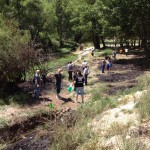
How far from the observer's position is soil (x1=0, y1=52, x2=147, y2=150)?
13.4m

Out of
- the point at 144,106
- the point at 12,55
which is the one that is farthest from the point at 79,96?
the point at 144,106

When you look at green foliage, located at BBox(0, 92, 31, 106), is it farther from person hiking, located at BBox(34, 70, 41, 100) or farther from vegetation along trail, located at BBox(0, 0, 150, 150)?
person hiking, located at BBox(34, 70, 41, 100)

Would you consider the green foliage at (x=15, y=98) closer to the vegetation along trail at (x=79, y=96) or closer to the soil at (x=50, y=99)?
the vegetation along trail at (x=79, y=96)

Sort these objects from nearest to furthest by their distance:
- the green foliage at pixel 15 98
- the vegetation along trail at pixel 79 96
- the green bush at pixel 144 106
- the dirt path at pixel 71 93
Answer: the vegetation along trail at pixel 79 96 → the green bush at pixel 144 106 → the dirt path at pixel 71 93 → the green foliage at pixel 15 98

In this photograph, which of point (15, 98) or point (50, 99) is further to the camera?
point (50, 99)

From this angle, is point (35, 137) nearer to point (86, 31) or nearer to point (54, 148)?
point (54, 148)

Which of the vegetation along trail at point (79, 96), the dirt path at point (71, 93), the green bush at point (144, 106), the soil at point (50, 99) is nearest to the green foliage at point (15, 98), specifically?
the vegetation along trail at point (79, 96)

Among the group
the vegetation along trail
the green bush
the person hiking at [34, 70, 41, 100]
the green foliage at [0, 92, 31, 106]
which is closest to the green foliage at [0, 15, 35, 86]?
the vegetation along trail

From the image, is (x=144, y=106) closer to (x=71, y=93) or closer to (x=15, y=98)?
(x=15, y=98)

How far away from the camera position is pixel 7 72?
68.3 ft

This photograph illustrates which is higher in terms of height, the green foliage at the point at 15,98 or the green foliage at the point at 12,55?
the green foliage at the point at 12,55

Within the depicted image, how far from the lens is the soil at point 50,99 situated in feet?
44.0

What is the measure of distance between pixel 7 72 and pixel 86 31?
92.0ft

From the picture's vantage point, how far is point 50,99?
66.1 ft
